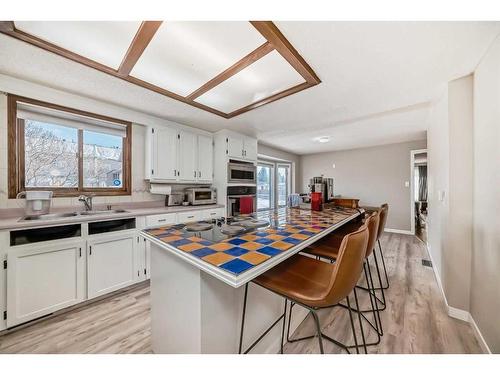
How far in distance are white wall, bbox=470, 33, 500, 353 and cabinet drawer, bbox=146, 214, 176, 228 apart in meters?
2.88

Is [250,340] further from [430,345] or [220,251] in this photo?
[430,345]

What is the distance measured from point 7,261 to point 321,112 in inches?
137

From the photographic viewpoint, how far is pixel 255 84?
1.88 m

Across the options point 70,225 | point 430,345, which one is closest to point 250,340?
point 430,345

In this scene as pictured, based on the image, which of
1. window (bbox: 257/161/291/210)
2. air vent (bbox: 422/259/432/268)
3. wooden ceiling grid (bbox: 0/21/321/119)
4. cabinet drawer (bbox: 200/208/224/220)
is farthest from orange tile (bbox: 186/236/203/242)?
window (bbox: 257/161/291/210)

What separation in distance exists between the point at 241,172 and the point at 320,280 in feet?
8.53

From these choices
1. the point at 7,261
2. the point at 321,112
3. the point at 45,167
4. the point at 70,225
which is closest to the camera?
the point at 7,261

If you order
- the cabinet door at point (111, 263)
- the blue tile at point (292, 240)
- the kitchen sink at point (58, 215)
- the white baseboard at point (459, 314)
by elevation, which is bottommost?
the white baseboard at point (459, 314)

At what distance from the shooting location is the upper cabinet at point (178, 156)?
8.66 feet

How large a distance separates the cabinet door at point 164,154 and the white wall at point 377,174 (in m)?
4.44

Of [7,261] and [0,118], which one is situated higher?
[0,118]

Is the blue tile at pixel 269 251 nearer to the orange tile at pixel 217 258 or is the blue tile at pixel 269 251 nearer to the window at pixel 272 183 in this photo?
the orange tile at pixel 217 258

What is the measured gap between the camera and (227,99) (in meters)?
2.21

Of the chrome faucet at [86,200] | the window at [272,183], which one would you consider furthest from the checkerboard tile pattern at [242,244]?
the window at [272,183]
